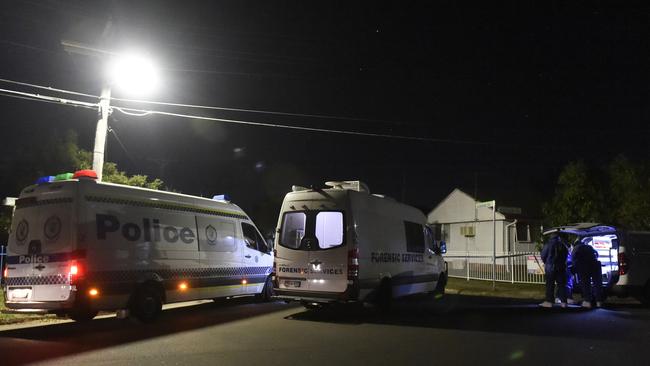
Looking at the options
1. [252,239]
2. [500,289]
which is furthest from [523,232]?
[252,239]

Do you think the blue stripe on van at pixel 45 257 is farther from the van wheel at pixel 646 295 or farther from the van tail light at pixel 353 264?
the van wheel at pixel 646 295

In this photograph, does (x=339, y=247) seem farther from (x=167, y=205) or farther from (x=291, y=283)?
(x=167, y=205)

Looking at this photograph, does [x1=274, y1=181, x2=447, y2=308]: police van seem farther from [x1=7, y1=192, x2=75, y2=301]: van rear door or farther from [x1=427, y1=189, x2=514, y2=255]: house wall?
[x1=427, y1=189, x2=514, y2=255]: house wall

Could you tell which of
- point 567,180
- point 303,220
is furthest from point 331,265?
point 567,180

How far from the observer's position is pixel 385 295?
1155 centimetres

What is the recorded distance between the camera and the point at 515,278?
1978 centimetres

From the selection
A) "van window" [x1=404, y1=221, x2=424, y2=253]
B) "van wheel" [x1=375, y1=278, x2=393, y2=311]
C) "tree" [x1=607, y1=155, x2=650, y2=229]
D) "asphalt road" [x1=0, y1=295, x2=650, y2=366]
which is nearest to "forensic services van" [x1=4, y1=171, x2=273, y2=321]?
"asphalt road" [x1=0, y1=295, x2=650, y2=366]

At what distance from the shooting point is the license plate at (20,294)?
372 inches

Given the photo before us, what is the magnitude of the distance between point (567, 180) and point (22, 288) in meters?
18.5

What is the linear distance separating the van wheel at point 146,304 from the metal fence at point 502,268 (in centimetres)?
1142

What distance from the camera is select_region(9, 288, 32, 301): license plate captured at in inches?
372

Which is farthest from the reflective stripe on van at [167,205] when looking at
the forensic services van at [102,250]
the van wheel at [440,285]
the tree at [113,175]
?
the van wheel at [440,285]

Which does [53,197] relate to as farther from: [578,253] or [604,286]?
[604,286]

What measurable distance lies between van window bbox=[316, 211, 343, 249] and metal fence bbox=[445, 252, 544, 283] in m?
8.33
